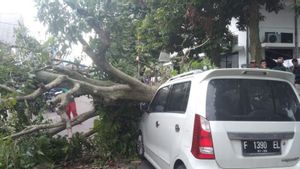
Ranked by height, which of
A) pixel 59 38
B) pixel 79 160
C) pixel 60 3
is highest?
pixel 60 3

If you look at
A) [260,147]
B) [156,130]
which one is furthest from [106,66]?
[260,147]

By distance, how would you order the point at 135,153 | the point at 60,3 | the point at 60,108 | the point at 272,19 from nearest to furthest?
the point at 60,108 → the point at 60,3 → the point at 135,153 → the point at 272,19

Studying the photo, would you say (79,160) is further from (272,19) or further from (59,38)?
(272,19)

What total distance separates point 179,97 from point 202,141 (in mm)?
1137

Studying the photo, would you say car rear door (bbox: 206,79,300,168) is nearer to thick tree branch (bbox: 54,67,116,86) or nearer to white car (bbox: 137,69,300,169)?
white car (bbox: 137,69,300,169)

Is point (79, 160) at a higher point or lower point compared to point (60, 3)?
lower

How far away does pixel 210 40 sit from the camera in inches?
535

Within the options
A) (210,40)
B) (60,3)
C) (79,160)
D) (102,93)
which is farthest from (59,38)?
(210,40)

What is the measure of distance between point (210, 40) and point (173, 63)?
278cm

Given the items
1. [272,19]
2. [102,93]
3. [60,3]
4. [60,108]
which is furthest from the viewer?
[272,19]

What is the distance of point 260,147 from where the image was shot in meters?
4.80

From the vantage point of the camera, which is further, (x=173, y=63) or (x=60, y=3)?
(x=173, y=63)

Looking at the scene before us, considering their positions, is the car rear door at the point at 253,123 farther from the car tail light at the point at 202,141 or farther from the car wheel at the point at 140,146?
the car wheel at the point at 140,146

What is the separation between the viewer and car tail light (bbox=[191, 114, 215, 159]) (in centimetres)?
468
